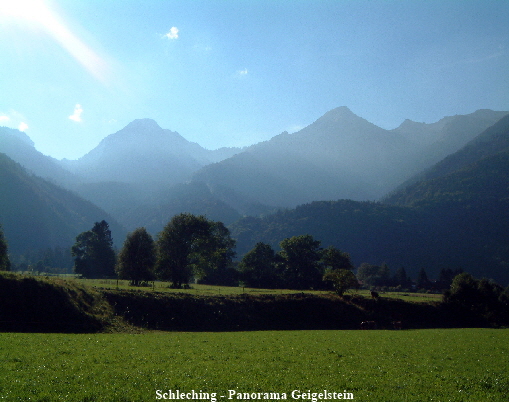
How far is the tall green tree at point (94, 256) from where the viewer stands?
3593 inches

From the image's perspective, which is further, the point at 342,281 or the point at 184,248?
the point at 184,248

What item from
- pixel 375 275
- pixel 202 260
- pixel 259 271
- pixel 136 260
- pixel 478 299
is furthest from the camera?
pixel 375 275

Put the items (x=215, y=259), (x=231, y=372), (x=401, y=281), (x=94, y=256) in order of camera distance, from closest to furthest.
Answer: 1. (x=231, y=372)
2. (x=215, y=259)
3. (x=94, y=256)
4. (x=401, y=281)

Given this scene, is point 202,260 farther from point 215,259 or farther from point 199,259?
point 215,259

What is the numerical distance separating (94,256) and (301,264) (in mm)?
58865

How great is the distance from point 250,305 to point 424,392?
128 feet

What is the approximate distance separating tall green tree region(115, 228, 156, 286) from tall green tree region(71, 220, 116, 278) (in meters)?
29.6

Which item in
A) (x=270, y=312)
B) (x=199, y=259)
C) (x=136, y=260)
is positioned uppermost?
(x=136, y=260)

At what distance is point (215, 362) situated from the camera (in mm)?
16094

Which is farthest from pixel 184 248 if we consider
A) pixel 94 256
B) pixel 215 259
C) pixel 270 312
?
pixel 94 256

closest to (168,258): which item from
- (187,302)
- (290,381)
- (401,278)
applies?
(187,302)

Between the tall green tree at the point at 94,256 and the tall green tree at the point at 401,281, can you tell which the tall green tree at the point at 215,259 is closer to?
the tall green tree at the point at 94,256

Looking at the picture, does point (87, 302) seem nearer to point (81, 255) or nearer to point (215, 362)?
point (215, 362)

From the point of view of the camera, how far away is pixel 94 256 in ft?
303
